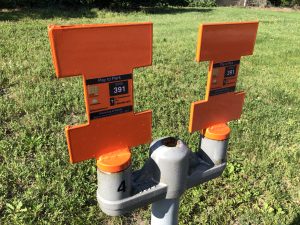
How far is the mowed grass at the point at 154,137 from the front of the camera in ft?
9.68

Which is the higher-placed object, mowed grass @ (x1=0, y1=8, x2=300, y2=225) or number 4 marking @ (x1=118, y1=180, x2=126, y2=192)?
number 4 marking @ (x1=118, y1=180, x2=126, y2=192)

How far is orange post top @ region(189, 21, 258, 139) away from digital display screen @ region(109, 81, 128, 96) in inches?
13.6

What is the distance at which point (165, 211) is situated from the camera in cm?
163

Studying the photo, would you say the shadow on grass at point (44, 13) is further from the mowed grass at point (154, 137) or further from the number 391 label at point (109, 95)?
the number 391 label at point (109, 95)

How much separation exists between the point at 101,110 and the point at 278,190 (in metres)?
2.63

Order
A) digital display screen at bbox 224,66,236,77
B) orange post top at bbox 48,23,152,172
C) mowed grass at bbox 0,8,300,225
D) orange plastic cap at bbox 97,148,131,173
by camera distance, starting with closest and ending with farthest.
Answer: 1. orange post top at bbox 48,23,152,172
2. orange plastic cap at bbox 97,148,131,173
3. digital display screen at bbox 224,66,236,77
4. mowed grass at bbox 0,8,300,225

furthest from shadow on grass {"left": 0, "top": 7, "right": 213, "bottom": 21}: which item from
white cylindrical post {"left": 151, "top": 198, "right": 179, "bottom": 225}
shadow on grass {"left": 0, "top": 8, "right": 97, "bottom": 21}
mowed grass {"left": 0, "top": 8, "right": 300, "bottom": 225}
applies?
white cylindrical post {"left": 151, "top": 198, "right": 179, "bottom": 225}

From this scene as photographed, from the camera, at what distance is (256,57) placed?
26.4 ft

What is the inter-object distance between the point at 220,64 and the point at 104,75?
0.56 metres

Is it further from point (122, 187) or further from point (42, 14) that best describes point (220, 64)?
point (42, 14)

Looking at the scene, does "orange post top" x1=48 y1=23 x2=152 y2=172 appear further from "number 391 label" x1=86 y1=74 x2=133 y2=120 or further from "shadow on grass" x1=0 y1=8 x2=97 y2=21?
"shadow on grass" x1=0 y1=8 x2=97 y2=21

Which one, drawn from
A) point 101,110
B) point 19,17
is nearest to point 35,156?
point 101,110

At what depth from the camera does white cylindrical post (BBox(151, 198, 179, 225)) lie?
1610 millimetres

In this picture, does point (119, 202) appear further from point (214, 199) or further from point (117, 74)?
point (214, 199)
